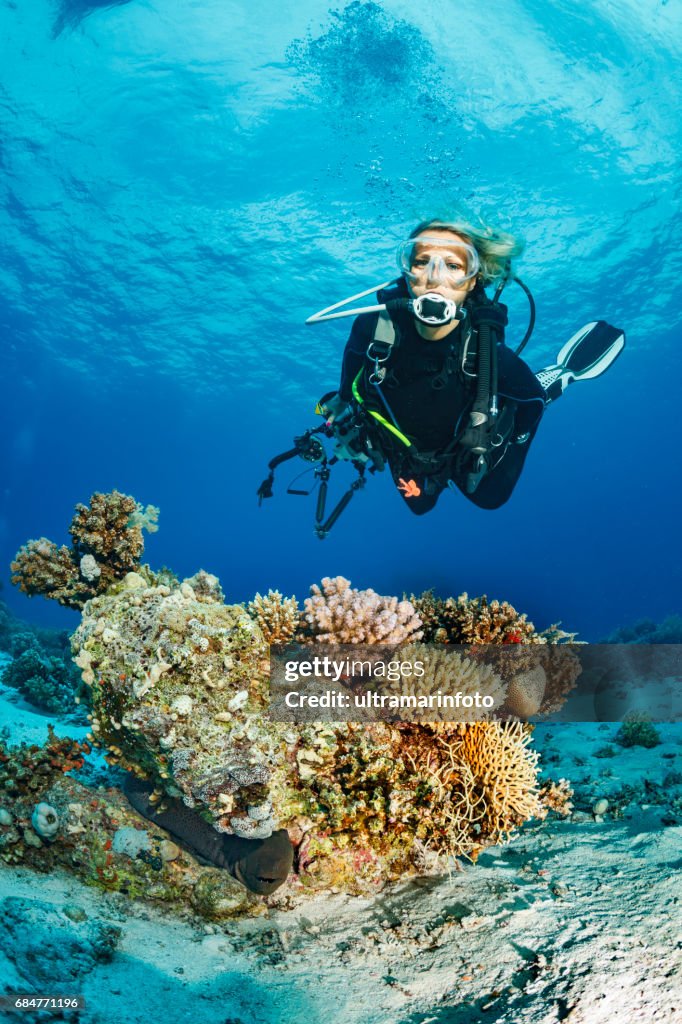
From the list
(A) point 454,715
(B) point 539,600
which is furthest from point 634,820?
(B) point 539,600

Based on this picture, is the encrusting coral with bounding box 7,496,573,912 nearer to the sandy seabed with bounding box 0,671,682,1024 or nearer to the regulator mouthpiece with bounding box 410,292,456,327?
the sandy seabed with bounding box 0,671,682,1024

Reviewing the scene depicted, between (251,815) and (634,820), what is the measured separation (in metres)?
3.17

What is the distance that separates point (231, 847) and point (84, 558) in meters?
3.42

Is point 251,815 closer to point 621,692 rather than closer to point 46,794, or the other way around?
point 46,794

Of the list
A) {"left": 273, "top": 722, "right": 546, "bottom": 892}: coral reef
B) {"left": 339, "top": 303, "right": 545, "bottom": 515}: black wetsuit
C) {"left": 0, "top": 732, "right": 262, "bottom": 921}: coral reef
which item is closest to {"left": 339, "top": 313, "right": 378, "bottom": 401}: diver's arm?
{"left": 339, "top": 303, "right": 545, "bottom": 515}: black wetsuit

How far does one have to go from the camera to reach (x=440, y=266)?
18.4 ft

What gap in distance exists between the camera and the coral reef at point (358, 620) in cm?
429

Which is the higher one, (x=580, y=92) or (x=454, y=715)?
(x=580, y=92)

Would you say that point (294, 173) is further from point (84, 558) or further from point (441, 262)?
point (84, 558)

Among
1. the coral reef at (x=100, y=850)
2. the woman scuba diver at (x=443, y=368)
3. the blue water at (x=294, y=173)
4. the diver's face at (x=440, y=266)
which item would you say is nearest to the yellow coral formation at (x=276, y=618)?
the coral reef at (x=100, y=850)

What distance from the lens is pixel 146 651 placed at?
13.0 ft

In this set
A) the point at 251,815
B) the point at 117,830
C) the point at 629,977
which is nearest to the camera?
the point at 629,977

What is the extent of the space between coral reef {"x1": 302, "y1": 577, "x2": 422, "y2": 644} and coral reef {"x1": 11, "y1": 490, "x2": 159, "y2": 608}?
8.60 feet

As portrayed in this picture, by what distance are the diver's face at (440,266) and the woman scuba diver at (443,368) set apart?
0.4 inches
